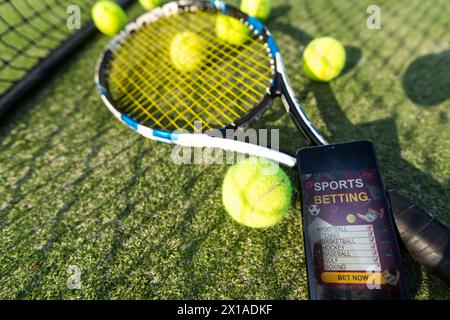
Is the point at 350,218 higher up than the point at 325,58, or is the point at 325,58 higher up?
the point at 325,58

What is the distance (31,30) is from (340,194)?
3009 mm

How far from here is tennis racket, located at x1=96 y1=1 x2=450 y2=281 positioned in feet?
5.42

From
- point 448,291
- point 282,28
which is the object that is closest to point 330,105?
point 282,28

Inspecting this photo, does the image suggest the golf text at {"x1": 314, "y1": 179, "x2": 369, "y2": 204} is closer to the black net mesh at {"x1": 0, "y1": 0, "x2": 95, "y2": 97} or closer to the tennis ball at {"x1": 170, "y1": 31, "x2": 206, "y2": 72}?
the tennis ball at {"x1": 170, "y1": 31, "x2": 206, "y2": 72}

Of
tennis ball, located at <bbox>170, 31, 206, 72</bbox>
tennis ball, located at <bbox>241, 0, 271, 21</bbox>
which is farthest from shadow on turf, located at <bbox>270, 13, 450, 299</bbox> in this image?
tennis ball, located at <bbox>170, 31, 206, 72</bbox>

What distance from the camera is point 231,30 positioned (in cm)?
219

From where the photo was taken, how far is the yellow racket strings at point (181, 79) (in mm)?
2006

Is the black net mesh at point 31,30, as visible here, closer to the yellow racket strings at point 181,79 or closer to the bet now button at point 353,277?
the yellow racket strings at point 181,79

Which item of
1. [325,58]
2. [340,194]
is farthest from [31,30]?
[340,194]

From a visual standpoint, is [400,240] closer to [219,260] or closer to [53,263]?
[219,260]

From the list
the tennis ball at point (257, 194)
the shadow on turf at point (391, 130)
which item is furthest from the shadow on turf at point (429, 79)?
the tennis ball at point (257, 194)

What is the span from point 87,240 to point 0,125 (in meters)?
1.26

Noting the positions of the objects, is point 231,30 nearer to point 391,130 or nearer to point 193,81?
point 193,81

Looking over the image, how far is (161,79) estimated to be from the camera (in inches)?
88.1
